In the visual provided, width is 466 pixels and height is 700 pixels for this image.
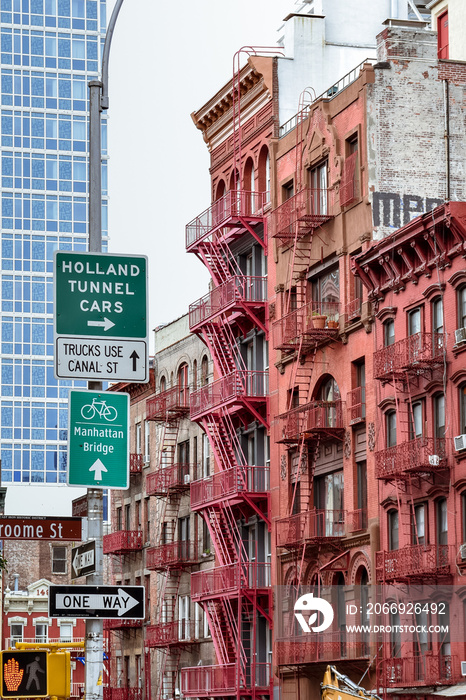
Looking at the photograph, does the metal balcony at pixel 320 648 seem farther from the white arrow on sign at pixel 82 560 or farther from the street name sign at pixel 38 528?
the street name sign at pixel 38 528

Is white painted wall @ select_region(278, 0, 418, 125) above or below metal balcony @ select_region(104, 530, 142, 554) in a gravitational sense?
above

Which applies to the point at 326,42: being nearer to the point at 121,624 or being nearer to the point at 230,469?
the point at 230,469

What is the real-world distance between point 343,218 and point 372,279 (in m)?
3.54

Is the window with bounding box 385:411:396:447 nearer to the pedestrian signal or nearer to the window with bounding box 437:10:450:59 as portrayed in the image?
the window with bounding box 437:10:450:59

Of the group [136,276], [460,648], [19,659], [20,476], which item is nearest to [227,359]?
[460,648]

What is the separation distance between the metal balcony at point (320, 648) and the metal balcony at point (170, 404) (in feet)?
55.2

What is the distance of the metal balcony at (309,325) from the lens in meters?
47.9

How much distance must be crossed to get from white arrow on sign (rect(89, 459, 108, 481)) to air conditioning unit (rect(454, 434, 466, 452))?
83.5 ft

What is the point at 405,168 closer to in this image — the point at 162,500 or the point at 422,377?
the point at 422,377

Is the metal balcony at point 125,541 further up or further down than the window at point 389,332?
further down

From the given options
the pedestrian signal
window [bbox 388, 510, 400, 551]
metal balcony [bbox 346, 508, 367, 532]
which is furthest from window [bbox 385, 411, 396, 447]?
the pedestrian signal

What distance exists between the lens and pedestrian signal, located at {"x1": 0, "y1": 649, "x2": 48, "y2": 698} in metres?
18.5

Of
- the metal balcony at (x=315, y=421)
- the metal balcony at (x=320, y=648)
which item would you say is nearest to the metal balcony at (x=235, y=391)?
the metal balcony at (x=315, y=421)

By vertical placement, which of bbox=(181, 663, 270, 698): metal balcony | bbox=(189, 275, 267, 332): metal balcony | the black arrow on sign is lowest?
bbox=(181, 663, 270, 698): metal balcony
